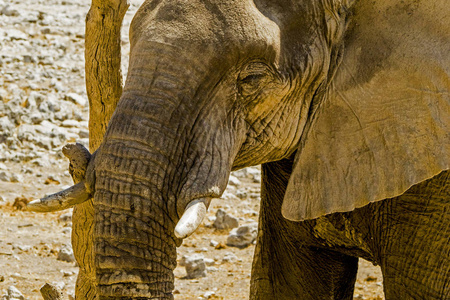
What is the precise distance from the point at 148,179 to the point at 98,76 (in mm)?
1758

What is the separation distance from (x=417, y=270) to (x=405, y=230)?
0.45ft

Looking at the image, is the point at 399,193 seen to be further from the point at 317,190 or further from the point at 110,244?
the point at 110,244

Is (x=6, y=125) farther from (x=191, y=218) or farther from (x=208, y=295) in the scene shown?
(x=191, y=218)

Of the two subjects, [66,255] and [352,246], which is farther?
[66,255]

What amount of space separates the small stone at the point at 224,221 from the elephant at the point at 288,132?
332 centimetres

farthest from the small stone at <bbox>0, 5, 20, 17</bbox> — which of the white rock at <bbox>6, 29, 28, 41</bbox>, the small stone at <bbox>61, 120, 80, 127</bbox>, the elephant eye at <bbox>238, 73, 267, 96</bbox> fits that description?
the elephant eye at <bbox>238, 73, 267, 96</bbox>

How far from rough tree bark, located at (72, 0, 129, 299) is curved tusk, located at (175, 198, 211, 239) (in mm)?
1712

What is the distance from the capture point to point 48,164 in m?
7.88

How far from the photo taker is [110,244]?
7.89 feet

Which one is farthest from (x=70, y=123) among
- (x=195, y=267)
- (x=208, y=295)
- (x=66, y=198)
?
(x=66, y=198)

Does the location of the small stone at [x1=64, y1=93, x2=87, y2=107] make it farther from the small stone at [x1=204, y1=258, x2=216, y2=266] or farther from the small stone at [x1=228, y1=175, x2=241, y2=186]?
the small stone at [x1=204, y1=258, x2=216, y2=266]

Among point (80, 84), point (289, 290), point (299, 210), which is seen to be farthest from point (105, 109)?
point (80, 84)

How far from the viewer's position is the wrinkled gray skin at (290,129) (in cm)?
242

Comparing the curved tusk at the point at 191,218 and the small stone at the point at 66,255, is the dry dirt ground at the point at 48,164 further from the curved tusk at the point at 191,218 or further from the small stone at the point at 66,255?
the curved tusk at the point at 191,218
